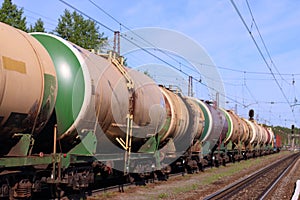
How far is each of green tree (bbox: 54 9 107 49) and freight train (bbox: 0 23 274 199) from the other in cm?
3671

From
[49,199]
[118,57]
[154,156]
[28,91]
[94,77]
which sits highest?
[118,57]

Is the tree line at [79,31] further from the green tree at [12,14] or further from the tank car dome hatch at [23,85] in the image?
the tank car dome hatch at [23,85]

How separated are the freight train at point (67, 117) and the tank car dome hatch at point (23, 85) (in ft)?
0.06

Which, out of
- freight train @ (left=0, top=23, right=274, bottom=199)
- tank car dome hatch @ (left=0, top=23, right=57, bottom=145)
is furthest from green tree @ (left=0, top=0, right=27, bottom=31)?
tank car dome hatch @ (left=0, top=23, right=57, bottom=145)

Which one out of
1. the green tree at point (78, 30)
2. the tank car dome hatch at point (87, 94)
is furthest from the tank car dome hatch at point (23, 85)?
the green tree at point (78, 30)

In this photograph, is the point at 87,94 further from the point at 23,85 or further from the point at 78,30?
the point at 78,30

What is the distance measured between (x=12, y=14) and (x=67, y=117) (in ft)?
110

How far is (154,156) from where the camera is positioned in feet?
51.0

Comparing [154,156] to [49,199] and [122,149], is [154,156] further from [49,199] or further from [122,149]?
[49,199]

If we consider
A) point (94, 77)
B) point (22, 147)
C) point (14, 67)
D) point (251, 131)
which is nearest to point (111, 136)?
point (94, 77)

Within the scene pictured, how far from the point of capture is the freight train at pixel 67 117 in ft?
24.5

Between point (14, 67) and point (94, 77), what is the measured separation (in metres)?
3.01

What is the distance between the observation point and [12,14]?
3928 centimetres

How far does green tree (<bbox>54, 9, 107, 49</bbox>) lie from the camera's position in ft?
166
